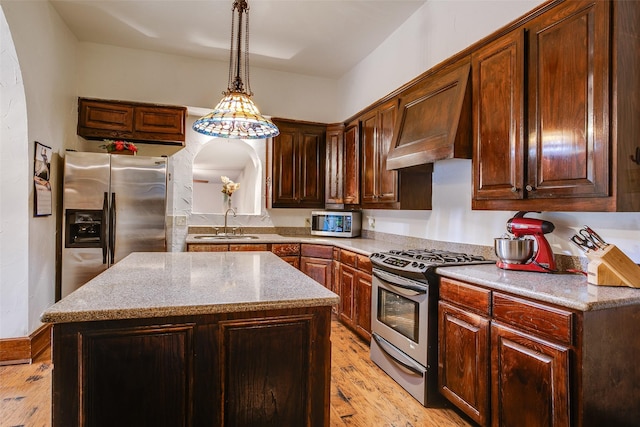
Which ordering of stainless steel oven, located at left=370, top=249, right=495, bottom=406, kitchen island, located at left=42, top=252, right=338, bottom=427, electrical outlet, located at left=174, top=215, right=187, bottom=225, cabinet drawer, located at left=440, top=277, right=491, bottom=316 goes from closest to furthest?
kitchen island, located at left=42, top=252, right=338, bottom=427, cabinet drawer, located at left=440, top=277, right=491, bottom=316, stainless steel oven, located at left=370, top=249, right=495, bottom=406, electrical outlet, located at left=174, top=215, right=187, bottom=225

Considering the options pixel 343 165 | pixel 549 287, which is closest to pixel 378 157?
pixel 343 165

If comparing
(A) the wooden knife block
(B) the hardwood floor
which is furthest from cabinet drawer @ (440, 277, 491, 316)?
(B) the hardwood floor

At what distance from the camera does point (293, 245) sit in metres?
3.97

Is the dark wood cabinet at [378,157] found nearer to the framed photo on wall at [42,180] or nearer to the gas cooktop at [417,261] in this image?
the gas cooktop at [417,261]

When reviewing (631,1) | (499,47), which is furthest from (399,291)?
(631,1)

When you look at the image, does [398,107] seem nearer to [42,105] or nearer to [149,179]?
[149,179]

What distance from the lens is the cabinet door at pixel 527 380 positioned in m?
1.49

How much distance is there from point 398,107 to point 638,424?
2.57 m

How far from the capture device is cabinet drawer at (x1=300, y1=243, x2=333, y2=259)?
12.5 feet

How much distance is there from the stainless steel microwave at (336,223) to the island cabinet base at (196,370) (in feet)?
8.84

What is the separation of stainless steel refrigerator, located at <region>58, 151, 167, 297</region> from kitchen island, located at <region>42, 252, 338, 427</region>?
83.6 inches

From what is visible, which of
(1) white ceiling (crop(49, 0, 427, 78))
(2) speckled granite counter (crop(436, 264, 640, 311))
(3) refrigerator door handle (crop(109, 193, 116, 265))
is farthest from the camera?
(3) refrigerator door handle (crop(109, 193, 116, 265))

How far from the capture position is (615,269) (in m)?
1.64

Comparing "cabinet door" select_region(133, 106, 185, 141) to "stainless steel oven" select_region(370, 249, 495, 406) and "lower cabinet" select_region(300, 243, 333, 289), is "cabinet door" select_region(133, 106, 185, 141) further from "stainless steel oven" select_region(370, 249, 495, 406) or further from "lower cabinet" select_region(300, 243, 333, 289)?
"stainless steel oven" select_region(370, 249, 495, 406)
